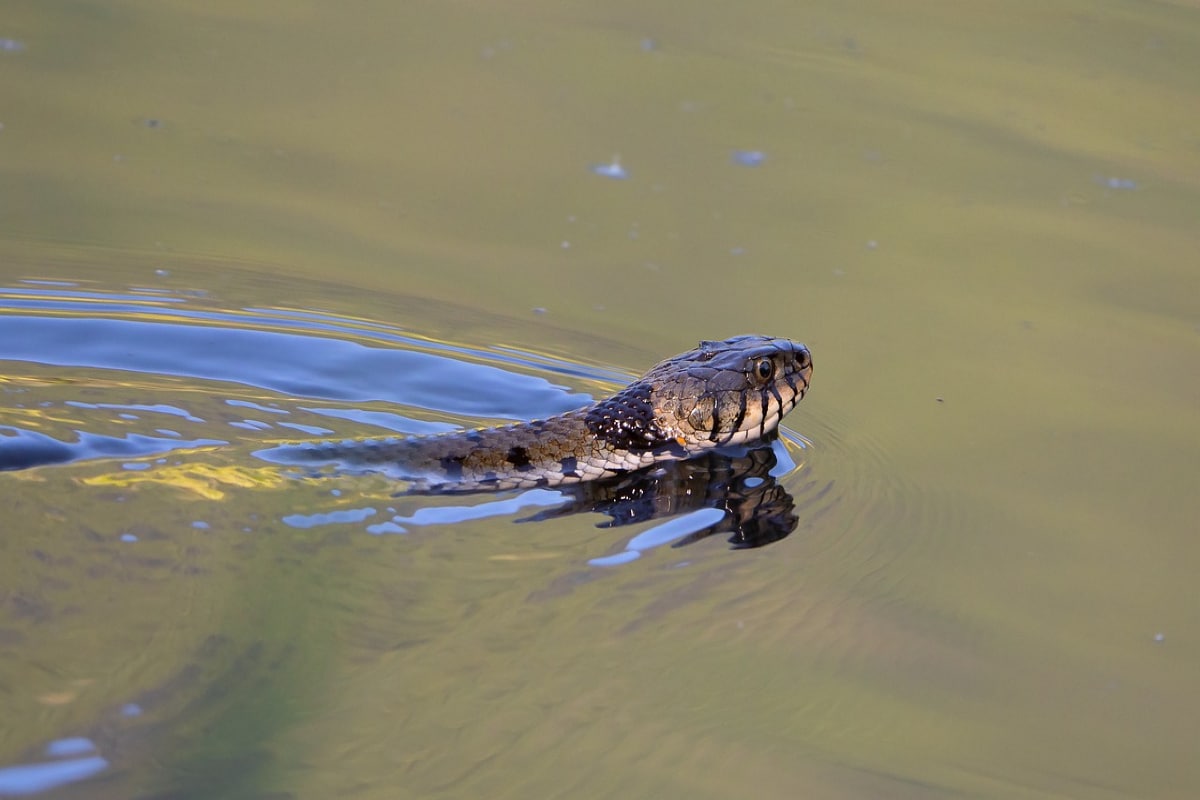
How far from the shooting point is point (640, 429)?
5344 mm

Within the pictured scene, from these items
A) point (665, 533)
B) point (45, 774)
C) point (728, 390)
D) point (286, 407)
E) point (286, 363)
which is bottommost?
point (45, 774)

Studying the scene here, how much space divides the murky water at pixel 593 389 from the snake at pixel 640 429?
7.2 inches

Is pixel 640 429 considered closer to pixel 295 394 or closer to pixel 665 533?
pixel 665 533

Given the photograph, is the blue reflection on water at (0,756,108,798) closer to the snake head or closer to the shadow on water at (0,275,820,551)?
the shadow on water at (0,275,820,551)

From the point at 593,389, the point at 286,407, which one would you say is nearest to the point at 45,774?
the point at 286,407

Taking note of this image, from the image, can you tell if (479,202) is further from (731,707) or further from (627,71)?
(731,707)

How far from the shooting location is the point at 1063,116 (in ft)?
29.6

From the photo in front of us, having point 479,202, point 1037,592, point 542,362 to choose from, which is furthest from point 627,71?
point 1037,592

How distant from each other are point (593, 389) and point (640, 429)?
45 cm

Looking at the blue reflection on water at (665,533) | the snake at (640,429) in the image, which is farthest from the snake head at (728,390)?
the blue reflection on water at (665,533)

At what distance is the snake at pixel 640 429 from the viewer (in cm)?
501

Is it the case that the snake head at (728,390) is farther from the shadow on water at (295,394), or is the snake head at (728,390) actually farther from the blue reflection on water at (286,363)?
the blue reflection on water at (286,363)

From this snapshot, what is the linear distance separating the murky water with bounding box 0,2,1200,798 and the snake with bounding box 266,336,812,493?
0.60ft

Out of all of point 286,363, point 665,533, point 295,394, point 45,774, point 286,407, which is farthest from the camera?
point 286,363
